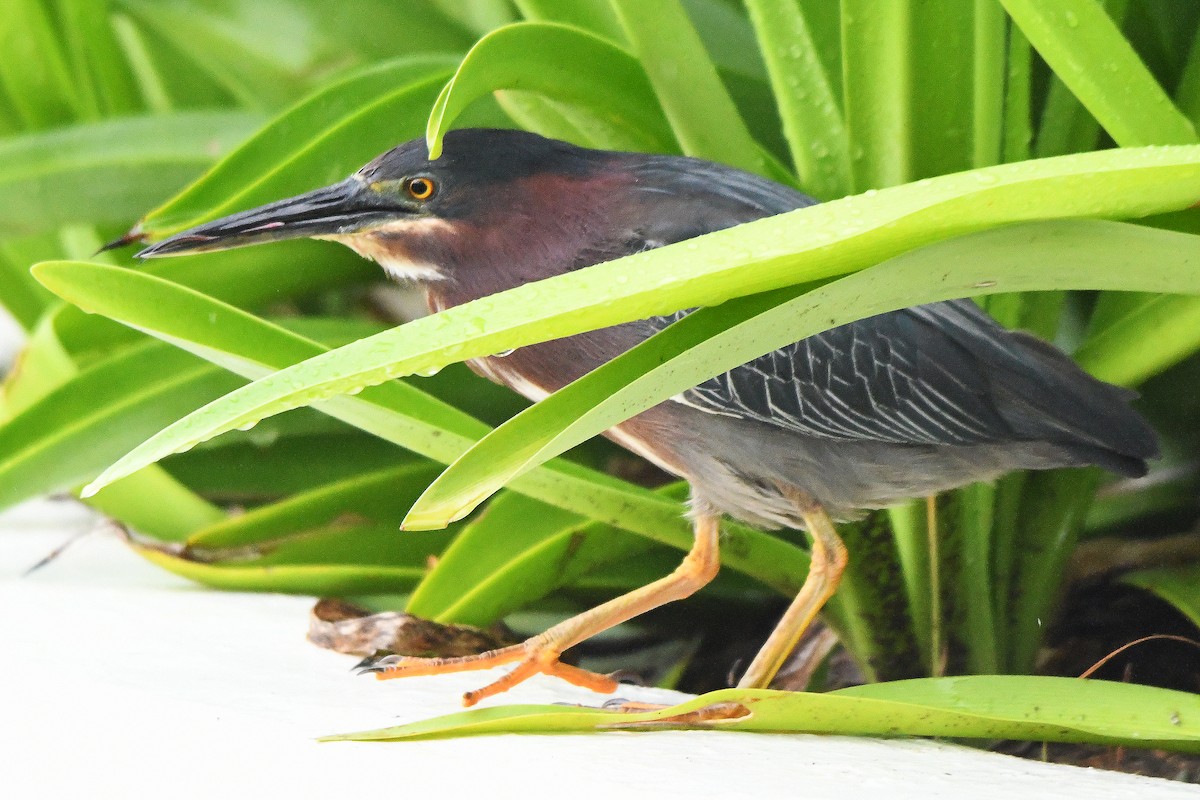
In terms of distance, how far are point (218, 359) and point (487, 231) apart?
0.29 meters

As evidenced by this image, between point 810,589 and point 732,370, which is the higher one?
point 732,370

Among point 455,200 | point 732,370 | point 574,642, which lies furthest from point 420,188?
point 574,642

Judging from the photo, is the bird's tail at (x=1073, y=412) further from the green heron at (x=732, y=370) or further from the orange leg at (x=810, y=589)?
the orange leg at (x=810, y=589)

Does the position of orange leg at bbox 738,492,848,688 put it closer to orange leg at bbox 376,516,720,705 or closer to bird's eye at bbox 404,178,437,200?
orange leg at bbox 376,516,720,705

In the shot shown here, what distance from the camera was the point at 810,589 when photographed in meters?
1.20

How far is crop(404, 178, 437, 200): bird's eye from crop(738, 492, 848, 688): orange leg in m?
0.48

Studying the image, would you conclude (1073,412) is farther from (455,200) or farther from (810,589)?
(455,200)

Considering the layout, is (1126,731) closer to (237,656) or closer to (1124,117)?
(1124,117)

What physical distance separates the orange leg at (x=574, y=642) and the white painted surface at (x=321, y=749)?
2 centimetres

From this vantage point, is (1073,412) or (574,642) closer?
(1073,412)

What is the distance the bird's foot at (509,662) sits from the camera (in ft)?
3.80

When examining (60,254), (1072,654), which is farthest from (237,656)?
(60,254)

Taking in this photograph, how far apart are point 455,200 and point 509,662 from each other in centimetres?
48

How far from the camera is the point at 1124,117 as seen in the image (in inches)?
38.3
